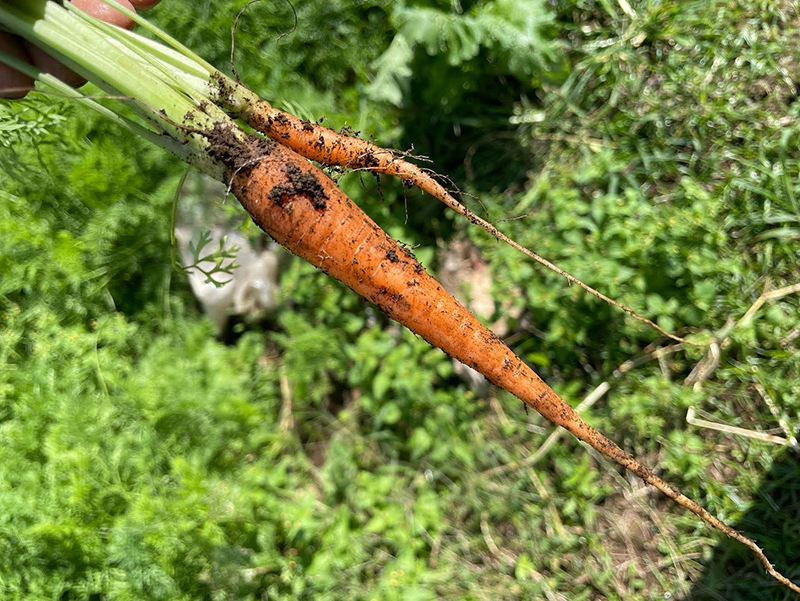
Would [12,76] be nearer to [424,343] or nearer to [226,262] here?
[226,262]

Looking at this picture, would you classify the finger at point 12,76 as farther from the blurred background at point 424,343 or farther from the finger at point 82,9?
the blurred background at point 424,343

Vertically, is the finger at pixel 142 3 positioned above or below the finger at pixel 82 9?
above

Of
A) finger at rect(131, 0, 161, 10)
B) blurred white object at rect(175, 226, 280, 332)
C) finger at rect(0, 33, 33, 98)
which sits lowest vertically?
blurred white object at rect(175, 226, 280, 332)

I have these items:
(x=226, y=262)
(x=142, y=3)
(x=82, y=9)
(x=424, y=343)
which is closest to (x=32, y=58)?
(x=82, y=9)

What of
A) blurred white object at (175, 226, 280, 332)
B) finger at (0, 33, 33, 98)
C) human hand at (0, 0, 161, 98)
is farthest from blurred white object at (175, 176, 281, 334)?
finger at (0, 33, 33, 98)

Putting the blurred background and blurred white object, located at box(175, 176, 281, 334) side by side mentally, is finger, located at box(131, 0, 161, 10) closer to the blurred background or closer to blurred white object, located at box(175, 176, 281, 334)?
the blurred background

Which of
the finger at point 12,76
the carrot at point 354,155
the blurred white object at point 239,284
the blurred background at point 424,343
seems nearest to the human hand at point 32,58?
A: the finger at point 12,76

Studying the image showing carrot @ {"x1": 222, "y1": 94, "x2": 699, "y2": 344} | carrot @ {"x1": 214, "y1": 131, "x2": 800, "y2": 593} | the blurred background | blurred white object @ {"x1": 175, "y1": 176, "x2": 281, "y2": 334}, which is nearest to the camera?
carrot @ {"x1": 214, "y1": 131, "x2": 800, "y2": 593}
